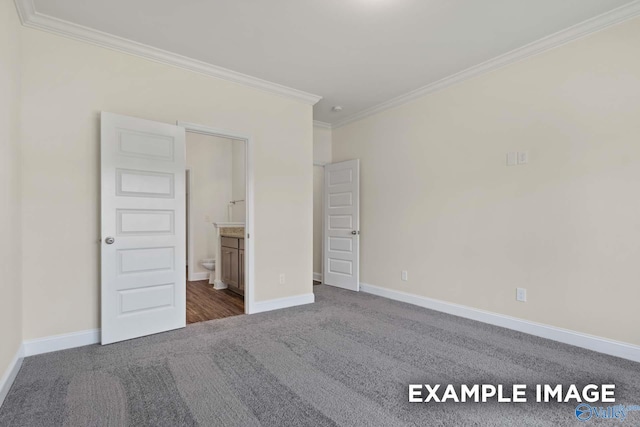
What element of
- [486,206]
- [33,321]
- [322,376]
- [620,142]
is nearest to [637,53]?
[620,142]

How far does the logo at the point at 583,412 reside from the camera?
180 cm

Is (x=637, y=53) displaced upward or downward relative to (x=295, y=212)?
upward

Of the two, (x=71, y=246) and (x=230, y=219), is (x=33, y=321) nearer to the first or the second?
(x=71, y=246)

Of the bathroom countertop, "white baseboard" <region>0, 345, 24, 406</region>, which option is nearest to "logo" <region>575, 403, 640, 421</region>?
"white baseboard" <region>0, 345, 24, 406</region>

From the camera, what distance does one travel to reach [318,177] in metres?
6.13

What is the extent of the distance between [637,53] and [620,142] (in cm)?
69

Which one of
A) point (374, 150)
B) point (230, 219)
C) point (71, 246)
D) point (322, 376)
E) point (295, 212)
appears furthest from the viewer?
point (230, 219)

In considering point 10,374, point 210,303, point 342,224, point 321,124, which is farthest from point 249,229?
point 321,124

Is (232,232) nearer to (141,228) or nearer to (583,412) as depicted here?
(141,228)

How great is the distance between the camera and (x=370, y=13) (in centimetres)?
255

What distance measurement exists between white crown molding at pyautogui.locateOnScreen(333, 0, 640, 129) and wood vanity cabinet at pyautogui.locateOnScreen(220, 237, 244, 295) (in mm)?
2958

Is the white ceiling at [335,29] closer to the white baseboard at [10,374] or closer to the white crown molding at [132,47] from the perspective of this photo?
the white crown molding at [132,47]

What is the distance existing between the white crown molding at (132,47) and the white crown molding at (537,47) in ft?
5.04

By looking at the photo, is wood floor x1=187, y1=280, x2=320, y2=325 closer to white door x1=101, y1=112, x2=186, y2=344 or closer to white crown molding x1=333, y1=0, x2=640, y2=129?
white door x1=101, y1=112, x2=186, y2=344
